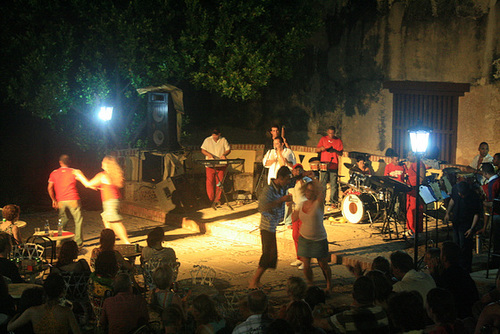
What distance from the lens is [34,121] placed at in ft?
61.2

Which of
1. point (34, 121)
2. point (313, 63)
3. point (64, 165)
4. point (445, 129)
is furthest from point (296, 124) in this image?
point (64, 165)

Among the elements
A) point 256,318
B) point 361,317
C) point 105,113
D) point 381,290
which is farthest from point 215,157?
point 361,317

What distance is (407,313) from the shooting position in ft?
15.9

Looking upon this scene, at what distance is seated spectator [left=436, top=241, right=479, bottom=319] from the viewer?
6219mm

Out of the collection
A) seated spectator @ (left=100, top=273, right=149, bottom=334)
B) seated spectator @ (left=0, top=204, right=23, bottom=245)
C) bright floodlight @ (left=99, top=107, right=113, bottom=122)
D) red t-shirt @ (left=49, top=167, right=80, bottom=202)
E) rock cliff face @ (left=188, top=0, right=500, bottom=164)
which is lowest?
seated spectator @ (left=100, top=273, right=149, bottom=334)

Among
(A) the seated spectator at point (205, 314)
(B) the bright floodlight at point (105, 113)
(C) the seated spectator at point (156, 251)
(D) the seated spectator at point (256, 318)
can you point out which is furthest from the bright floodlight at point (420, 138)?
(B) the bright floodlight at point (105, 113)

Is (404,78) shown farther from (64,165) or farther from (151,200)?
(64,165)

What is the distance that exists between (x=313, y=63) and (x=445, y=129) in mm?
5169

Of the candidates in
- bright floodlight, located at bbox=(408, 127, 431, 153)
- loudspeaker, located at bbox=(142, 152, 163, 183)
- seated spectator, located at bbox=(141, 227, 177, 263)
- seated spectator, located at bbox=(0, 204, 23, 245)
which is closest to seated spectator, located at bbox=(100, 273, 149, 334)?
seated spectator, located at bbox=(141, 227, 177, 263)

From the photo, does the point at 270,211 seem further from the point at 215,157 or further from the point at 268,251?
the point at 215,157

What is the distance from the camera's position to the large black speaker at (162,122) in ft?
50.2

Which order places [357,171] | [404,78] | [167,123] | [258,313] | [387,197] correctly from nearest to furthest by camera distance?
[258,313] < [387,197] < [357,171] < [167,123] < [404,78]

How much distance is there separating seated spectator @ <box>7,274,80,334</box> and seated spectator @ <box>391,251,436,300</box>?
11.0 ft

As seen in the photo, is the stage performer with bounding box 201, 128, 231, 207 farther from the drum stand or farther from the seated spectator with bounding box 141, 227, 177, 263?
the seated spectator with bounding box 141, 227, 177, 263
